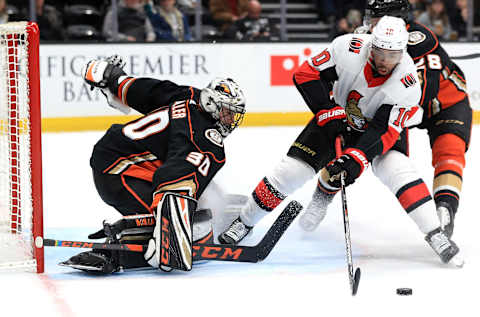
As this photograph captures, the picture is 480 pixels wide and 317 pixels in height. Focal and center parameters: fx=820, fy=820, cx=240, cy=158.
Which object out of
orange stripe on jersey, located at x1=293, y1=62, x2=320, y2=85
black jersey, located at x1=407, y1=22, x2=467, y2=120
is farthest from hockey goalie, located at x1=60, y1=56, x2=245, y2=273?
black jersey, located at x1=407, y1=22, x2=467, y2=120

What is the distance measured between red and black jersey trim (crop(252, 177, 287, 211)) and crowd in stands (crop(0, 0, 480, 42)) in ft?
11.9

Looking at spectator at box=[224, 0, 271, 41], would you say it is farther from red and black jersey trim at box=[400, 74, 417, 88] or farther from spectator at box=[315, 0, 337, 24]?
red and black jersey trim at box=[400, 74, 417, 88]

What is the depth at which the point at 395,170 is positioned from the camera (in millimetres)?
3375

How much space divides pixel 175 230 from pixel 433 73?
152 cm

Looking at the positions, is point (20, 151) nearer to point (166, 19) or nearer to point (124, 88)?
point (124, 88)

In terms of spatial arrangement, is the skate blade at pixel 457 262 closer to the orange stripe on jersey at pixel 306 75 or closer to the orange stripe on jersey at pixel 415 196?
the orange stripe on jersey at pixel 415 196

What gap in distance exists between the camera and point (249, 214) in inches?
142

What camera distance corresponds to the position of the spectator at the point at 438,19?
309 inches

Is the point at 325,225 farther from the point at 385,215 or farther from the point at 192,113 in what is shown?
the point at 192,113

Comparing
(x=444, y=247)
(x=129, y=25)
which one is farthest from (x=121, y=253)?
(x=129, y=25)

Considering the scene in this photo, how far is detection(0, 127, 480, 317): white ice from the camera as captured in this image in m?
2.67

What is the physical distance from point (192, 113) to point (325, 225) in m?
1.25

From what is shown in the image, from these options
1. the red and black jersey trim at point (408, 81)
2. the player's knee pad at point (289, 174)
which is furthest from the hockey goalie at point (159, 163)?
the red and black jersey trim at point (408, 81)

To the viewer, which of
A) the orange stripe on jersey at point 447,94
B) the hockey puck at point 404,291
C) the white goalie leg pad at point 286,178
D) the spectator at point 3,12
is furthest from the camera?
the spectator at point 3,12
